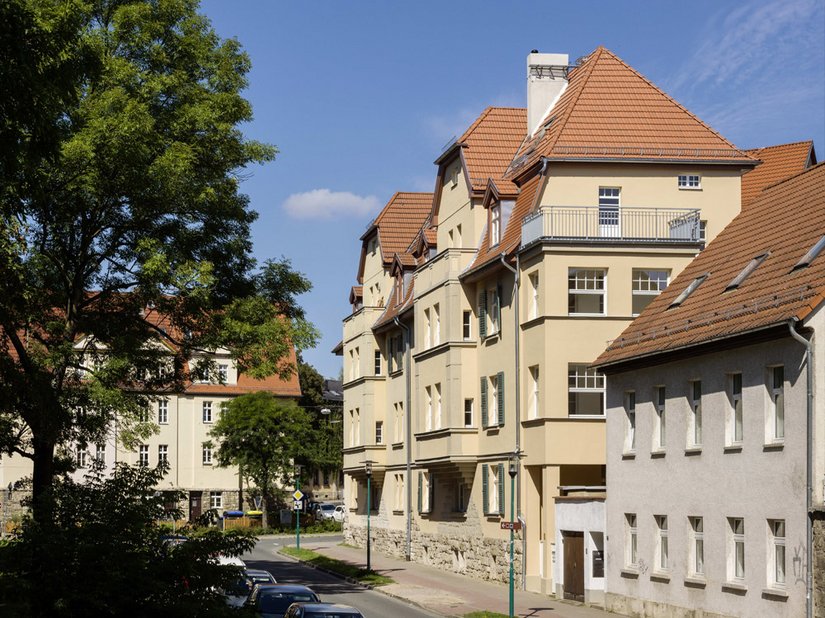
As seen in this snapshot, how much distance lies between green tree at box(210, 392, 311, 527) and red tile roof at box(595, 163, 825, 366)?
49.5 m

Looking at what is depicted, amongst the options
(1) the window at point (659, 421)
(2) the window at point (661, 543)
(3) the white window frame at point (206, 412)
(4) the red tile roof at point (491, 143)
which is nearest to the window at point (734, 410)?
(1) the window at point (659, 421)

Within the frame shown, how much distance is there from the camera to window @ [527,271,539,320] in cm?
3969

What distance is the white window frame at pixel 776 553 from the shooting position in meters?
26.1

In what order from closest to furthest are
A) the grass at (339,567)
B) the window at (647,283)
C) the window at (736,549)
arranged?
the window at (736,549)
the window at (647,283)
the grass at (339,567)

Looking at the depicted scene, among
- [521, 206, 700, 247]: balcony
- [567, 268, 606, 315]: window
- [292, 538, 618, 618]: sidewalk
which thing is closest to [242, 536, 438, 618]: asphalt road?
[292, 538, 618, 618]: sidewalk

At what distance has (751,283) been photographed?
2905 centimetres

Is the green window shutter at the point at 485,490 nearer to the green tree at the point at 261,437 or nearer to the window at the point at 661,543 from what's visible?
the window at the point at 661,543

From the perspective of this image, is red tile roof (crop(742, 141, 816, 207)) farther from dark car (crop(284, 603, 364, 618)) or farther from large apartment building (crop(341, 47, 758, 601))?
dark car (crop(284, 603, 364, 618))

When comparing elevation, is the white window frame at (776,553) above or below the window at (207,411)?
below

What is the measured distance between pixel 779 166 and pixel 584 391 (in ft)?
44.9

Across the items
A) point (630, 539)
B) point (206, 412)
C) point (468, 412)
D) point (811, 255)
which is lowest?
point (630, 539)

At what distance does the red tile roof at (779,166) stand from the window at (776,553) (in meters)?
22.0

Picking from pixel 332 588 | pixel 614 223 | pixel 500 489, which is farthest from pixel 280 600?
pixel 614 223

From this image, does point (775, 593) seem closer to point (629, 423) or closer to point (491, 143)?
point (629, 423)
